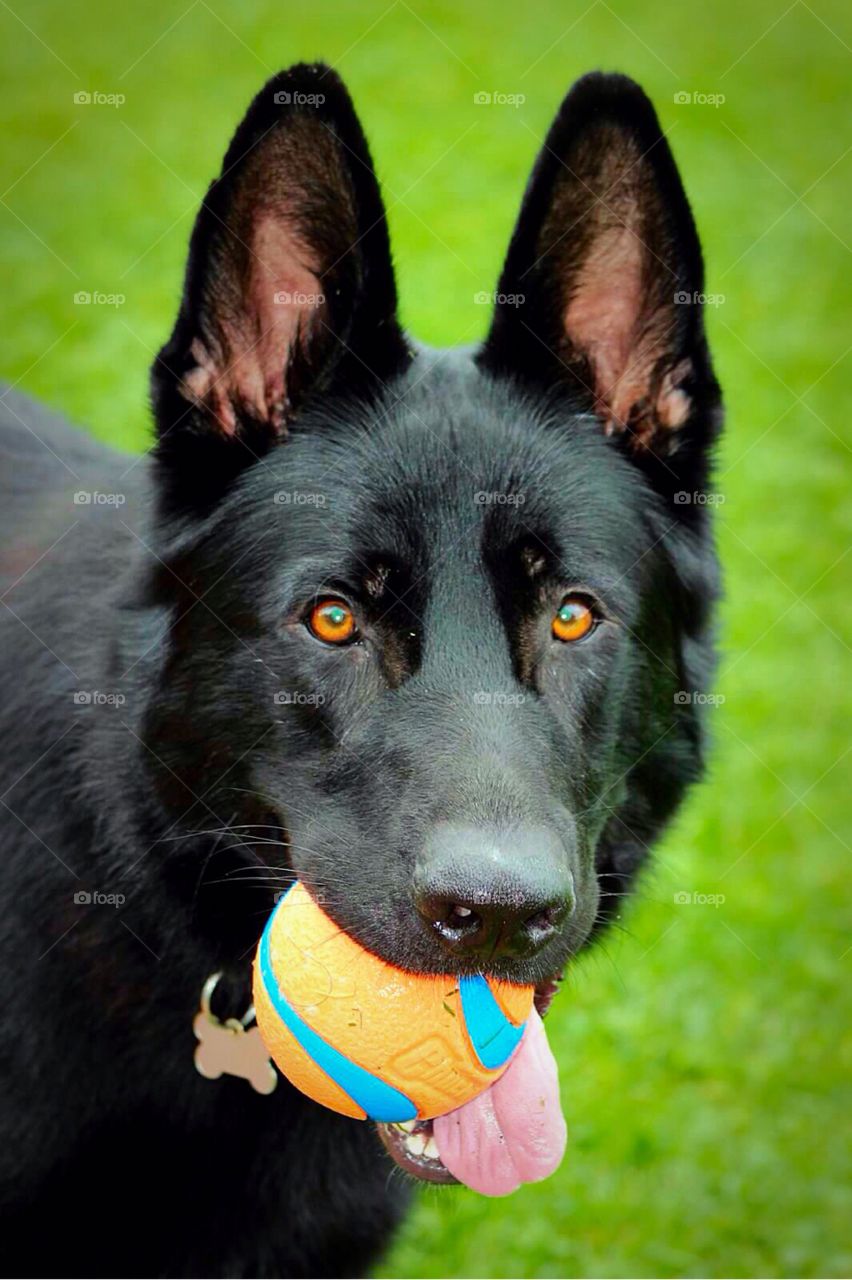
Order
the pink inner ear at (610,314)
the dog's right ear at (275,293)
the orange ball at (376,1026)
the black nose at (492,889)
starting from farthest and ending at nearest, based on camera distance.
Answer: the pink inner ear at (610,314)
the dog's right ear at (275,293)
the orange ball at (376,1026)
the black nose at (492,889)

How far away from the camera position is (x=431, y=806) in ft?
7.90

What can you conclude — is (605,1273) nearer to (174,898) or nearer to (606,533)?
(174,898)

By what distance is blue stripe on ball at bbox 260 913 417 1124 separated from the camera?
236cm

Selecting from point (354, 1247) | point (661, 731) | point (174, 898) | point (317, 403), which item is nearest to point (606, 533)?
point (661, 731)

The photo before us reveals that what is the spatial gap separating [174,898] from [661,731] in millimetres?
1039

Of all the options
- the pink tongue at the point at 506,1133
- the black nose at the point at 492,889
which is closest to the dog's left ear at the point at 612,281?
the black nose at the point at 492,889

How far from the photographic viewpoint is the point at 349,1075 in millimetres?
2367

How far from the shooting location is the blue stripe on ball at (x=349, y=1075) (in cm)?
236

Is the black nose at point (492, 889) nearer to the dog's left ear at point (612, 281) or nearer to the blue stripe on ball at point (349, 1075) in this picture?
the blue stripe on ball at point (349, 1075)

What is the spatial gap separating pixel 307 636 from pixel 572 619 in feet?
1.64

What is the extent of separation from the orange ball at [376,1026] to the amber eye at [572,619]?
2.20 ft

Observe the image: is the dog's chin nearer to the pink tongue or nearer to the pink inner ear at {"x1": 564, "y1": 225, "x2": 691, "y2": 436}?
the pink tongue

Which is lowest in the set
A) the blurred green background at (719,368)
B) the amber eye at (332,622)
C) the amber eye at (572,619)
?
the blurred green background at (719,368)

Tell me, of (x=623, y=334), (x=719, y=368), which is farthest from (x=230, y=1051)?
(x=719, y=368)
